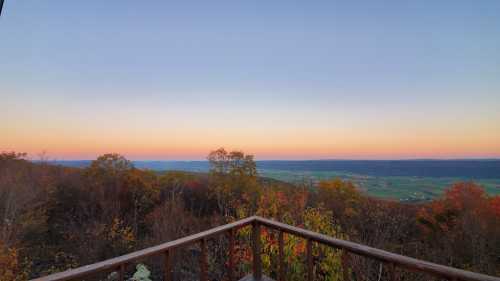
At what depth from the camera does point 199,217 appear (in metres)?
20.0

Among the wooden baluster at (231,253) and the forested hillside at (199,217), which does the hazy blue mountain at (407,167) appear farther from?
the wooden baluster at (231,253)

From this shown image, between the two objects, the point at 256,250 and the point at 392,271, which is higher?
the point at 392,271

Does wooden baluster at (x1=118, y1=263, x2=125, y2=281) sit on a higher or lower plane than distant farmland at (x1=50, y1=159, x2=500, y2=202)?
higher

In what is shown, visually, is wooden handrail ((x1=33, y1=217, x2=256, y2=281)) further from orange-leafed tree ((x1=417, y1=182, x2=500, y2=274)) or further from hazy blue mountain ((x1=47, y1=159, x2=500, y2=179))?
hazy blue mountain ((x1=47, y1=159, x2=500, y2=179))

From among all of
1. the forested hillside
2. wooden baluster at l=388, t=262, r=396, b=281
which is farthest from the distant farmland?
wooden baluster at l=388, t=262, r=396, b=281

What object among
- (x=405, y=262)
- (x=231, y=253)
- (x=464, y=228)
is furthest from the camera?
(x=464, y=228)

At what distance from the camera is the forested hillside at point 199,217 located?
28.1 feet

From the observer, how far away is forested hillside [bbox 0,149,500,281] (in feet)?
28.1

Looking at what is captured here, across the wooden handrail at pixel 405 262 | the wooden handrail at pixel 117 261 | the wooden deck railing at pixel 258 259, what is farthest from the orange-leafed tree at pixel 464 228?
the wooden handrail at pixel 117 261

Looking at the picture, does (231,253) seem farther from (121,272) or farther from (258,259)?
(121,272)

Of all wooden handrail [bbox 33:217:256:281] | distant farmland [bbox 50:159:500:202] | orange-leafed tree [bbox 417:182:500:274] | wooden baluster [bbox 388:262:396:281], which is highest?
wooden handrail [bbox 33:217:256:281]

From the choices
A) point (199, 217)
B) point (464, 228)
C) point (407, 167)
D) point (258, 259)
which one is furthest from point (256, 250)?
point (407, 167)

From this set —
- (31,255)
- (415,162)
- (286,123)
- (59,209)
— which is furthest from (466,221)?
(415,162)

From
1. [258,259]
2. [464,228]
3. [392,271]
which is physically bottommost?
[464,228]
